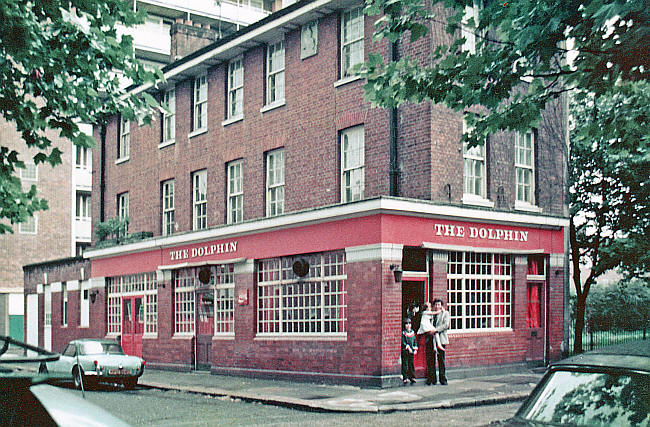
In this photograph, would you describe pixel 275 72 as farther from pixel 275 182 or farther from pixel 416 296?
pixel 416 296

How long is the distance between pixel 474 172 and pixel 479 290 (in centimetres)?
303

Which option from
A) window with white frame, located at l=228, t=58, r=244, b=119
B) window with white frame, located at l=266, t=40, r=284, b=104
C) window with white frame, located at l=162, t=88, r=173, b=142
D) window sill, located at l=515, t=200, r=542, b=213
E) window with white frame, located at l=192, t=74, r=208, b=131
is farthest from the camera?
window with white frame, located at l=162, t=88, r=173, b=142

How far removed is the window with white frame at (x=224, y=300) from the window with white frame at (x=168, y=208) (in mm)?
4080

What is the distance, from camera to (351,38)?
67.7 ft

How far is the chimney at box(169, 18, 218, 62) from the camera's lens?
95.9ft

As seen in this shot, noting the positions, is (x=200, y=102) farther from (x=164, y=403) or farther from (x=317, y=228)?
(x=164, y=403)

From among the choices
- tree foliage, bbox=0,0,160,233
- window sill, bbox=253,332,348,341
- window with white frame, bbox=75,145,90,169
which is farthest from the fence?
window with white frame, bbox=75,145,90,169

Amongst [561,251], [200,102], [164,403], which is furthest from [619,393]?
[200,102]

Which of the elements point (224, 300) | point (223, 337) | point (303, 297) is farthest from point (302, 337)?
point (224, 300)

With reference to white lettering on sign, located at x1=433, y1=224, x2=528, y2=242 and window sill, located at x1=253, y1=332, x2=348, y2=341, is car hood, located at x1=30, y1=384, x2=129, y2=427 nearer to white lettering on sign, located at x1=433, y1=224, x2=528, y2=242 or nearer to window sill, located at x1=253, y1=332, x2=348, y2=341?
window sill, located at x1=253, y1=332, x2=348, y2=341

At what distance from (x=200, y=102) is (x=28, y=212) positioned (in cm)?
1226

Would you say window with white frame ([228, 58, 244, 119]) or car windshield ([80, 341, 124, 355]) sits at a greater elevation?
window with white frame ([228, 58, 244, 119])

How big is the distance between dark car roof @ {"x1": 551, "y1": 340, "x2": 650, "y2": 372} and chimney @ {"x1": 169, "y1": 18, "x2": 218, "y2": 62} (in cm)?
2481

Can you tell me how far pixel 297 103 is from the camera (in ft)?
71.9
